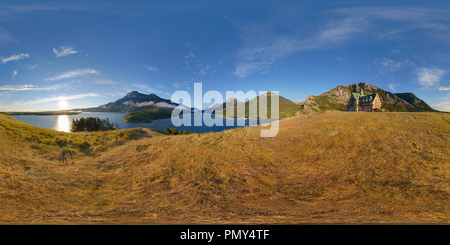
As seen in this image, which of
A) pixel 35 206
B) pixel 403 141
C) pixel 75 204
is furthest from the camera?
pixel 403 141

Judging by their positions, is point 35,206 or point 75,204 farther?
point 75,204

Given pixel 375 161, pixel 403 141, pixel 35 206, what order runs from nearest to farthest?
pixel 35 206 → pixel 375 161 → pixel 403 141

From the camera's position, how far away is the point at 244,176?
12.8 m

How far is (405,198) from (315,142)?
8949 millimetres

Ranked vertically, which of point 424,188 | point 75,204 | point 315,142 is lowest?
point 75,204

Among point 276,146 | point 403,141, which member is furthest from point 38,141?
point 403,141

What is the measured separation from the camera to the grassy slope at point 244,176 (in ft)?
24.6

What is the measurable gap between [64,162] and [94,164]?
8.02 feet

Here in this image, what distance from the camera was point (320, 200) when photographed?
9117 mm

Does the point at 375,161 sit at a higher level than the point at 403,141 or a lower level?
lower

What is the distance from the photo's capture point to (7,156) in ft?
42.9

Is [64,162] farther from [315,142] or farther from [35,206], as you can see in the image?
[315,142]

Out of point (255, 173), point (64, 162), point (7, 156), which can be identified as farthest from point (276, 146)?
point (7, 156)

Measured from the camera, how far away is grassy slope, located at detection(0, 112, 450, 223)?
7.51m
